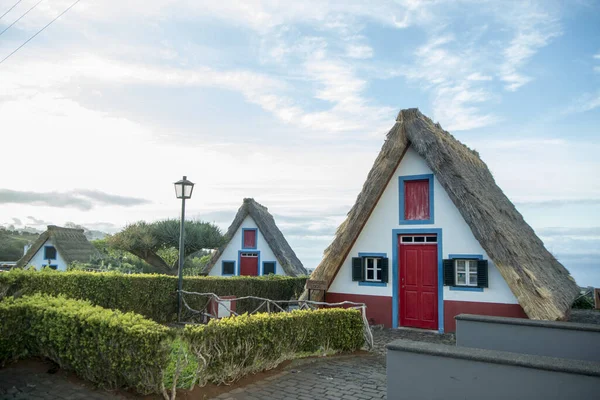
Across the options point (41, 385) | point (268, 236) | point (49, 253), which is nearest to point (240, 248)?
point (268, 236)

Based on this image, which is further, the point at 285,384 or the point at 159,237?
the point at 159,237

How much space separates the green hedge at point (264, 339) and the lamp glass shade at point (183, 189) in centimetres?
699

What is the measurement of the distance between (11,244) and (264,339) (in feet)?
157

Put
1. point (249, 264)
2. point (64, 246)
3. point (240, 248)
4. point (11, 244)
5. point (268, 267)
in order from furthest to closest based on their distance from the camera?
1. point (11, 244)
2. point (64, 246)
3. point (240, 248)
4. point (249, 264)
5. point (268, 267)

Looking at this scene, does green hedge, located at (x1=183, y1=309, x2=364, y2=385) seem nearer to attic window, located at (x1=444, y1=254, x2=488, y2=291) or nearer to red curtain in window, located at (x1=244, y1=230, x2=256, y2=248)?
attic window, located at (x1=444, y1=254, x2=488, y2=291)

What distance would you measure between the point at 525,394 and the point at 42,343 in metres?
7.39

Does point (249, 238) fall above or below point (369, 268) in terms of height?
above

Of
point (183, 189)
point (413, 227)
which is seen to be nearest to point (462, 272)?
point (413, 227)

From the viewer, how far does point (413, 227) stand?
43.4 ft

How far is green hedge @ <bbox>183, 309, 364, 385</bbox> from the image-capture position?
22.2ft

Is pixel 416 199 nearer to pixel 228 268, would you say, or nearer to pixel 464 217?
pixel 464 217

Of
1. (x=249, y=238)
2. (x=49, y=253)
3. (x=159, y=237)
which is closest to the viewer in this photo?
(x=249, y=238)

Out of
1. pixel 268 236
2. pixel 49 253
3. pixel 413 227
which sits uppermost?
pixel 268 236

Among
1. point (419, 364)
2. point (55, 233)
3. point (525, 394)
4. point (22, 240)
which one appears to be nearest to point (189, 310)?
point (419, 364)
